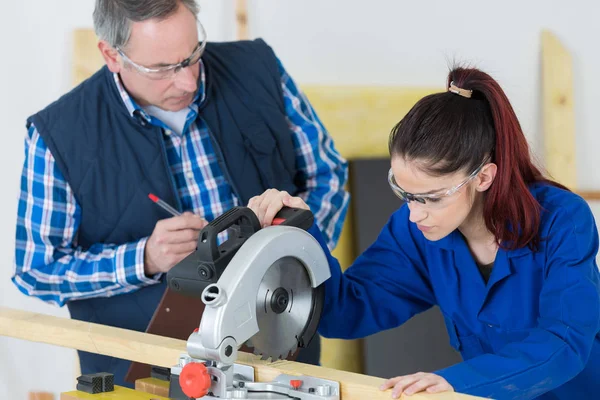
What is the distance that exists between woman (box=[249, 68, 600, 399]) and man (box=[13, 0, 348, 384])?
1.76 feet

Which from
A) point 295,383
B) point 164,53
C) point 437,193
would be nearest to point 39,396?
point 164,53

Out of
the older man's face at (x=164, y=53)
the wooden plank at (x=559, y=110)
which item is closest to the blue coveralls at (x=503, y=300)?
the older man's face at (x=164, y=53)

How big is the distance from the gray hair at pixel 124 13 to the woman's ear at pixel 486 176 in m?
0.90

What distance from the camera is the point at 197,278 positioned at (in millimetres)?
1389

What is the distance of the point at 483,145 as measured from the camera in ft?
5.25

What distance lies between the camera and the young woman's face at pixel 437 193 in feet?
5.19

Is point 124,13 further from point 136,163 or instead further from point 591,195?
point 591,195

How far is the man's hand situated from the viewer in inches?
79.7

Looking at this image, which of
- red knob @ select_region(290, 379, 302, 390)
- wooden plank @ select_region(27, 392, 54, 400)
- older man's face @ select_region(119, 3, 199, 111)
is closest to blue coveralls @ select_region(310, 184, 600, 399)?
red knob @ select_region(290, 379, 302, 390)

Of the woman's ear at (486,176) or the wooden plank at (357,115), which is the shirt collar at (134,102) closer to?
the woman's ear at (486,176)

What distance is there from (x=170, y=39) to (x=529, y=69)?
197 centimetres

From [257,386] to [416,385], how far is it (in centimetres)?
28

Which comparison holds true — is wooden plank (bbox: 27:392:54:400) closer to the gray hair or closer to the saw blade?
the gray hair

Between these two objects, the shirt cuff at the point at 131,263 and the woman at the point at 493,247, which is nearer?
the woman at the point at 493,247
